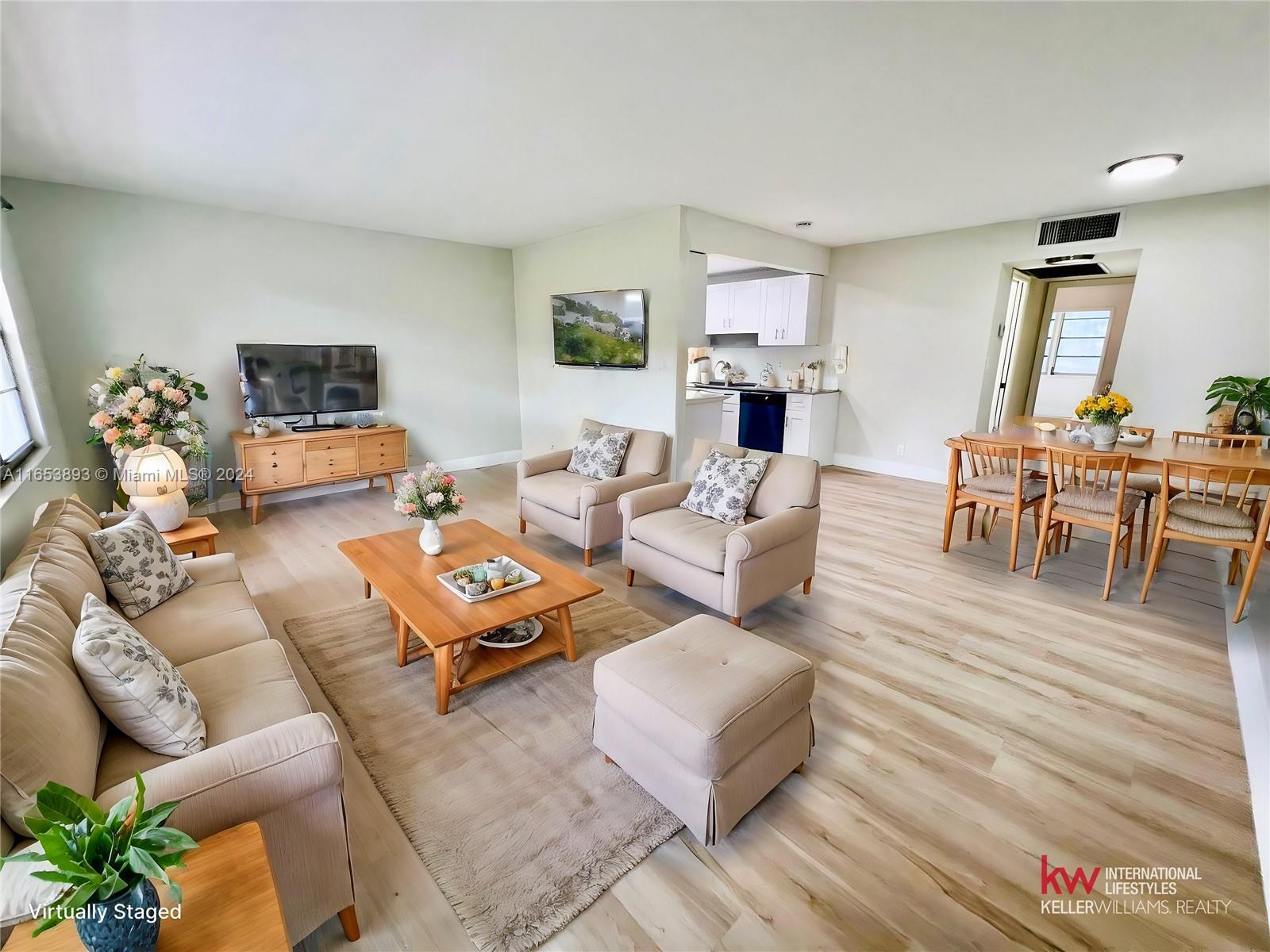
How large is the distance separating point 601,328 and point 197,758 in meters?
4.49

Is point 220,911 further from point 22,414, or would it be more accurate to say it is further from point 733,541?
point 22,414

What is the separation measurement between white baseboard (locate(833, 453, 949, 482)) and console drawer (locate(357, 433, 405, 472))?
494cm

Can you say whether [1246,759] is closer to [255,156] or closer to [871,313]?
[871,313]

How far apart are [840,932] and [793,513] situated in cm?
181

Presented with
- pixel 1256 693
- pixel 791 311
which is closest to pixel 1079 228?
pixel 791 311

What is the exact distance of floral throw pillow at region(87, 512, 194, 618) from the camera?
205 centimetres

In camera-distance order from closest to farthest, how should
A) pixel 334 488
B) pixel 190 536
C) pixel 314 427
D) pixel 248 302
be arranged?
pixel 190 536 < pixel 248 302 < pixel 314 427 < pixel 334 488

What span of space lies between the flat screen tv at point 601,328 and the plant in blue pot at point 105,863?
4.38 m

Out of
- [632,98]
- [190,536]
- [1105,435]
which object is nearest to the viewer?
[632,98]

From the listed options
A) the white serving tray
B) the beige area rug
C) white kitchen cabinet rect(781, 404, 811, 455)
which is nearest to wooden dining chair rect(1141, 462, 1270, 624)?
the beige area rug

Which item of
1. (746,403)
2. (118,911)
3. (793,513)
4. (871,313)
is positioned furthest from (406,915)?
(871,313)

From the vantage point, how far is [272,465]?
454cm

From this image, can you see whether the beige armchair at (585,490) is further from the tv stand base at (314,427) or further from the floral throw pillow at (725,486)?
the tv stand base at (314,427)

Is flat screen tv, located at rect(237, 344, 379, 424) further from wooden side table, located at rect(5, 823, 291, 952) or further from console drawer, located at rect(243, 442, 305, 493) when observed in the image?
wooden side table, located at rect(5, 823, 291, 952)
